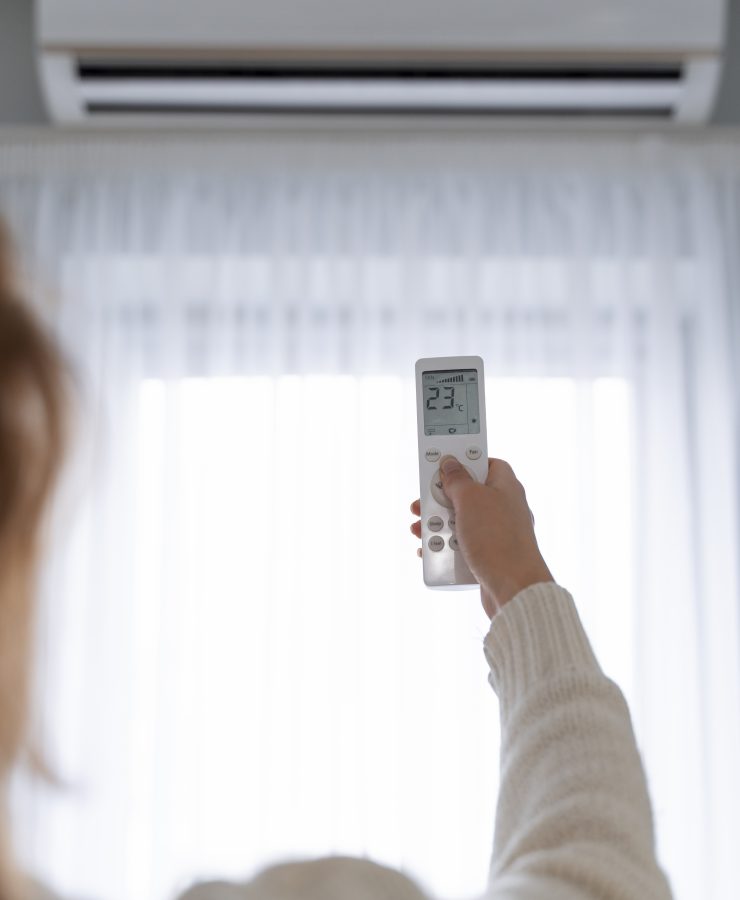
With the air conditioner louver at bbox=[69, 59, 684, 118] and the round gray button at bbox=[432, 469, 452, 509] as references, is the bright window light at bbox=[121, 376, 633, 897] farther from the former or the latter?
the round gray button at bbox=[432, 469, 452, 509]

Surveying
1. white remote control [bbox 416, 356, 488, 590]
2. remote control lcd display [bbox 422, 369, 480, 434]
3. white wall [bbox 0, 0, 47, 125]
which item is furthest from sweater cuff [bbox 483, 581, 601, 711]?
white wall [bbox 0, 0, 47, 125]

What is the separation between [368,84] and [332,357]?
1.52 ft

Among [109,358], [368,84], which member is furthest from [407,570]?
[368,84]

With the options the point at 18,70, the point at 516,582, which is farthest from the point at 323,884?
the point at 18,70

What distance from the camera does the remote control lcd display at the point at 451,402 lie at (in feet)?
3.48

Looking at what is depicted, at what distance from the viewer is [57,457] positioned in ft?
1.34

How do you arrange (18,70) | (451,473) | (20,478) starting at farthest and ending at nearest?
(18,70)
(451,473)
(20,478)

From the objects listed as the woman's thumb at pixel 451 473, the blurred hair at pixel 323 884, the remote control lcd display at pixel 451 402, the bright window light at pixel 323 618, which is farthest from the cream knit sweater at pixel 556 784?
the bright window light at pixel 323 618

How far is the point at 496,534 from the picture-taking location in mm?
833

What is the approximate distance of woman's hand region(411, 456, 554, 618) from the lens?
78 cm

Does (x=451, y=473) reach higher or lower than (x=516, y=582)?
higher

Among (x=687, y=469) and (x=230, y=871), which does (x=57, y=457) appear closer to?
(x=230, y=871)

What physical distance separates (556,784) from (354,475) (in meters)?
1.17

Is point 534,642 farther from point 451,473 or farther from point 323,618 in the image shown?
point 323,618
